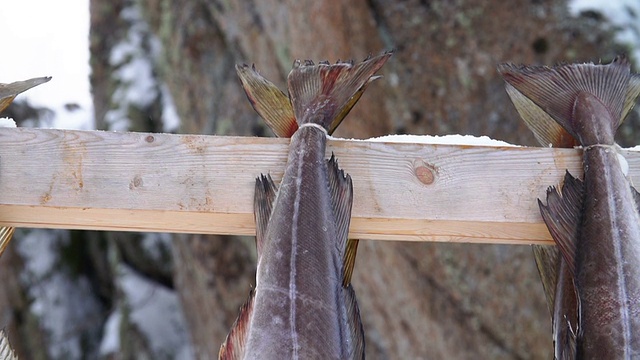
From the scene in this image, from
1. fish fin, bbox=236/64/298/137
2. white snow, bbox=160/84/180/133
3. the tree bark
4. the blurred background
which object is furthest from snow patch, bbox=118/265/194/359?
fish fin, bbox=236/64/298/137


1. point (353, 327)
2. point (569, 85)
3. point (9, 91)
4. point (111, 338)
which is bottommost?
point (111, 338)

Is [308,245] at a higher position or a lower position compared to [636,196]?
lower

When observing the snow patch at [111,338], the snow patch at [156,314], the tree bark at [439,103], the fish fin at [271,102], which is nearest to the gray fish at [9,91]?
the fish fin at [271,102]

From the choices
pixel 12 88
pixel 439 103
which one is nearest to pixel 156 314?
pixel 439 103

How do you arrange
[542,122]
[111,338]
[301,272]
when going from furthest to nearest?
1. [111,338]
2. [542,122]
3. [301,272]

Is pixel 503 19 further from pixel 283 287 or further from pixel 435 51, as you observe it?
pixel 283 287

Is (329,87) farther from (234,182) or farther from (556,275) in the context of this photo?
(556,275)

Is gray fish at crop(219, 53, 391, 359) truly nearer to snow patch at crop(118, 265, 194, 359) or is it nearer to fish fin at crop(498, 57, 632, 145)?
fish fin at crop(498, 57, 632, 145)
